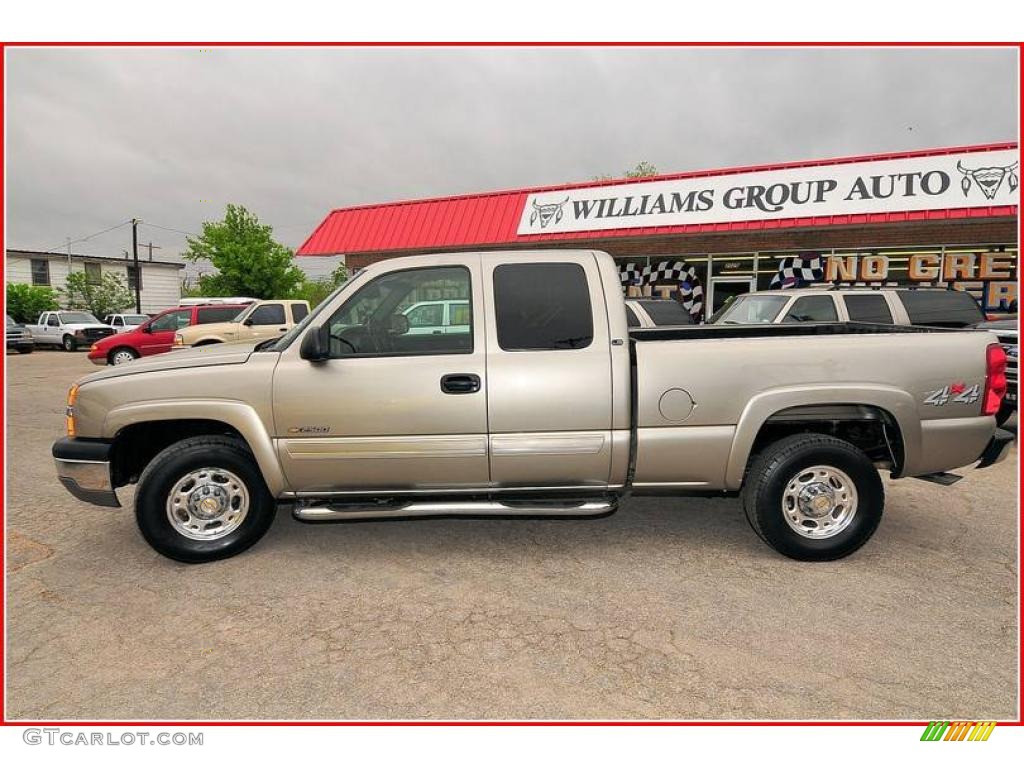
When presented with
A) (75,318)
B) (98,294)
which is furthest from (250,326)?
(98,294)

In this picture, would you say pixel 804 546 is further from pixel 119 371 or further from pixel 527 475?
pixel 119 371

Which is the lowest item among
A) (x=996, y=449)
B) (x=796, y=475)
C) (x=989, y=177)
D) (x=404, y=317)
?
(x=796, y=475)

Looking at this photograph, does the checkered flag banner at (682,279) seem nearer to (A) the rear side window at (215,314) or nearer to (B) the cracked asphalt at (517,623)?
(A) the rear side window at (215,314)

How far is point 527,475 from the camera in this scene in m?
3.74

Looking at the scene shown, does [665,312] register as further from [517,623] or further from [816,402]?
[517,623]

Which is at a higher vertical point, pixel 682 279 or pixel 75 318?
pixel 682 279

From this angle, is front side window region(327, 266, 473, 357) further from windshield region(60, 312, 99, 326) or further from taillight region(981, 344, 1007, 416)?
windshield region(60, 312, 99, 326)

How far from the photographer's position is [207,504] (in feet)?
12.5

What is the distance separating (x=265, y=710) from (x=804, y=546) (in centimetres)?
316

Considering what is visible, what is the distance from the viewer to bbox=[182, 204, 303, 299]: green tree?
39625 mm

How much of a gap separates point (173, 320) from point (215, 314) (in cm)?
147

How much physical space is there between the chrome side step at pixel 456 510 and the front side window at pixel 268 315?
12360mm

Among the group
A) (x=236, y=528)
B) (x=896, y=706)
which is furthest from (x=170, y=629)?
(x=896, y=706)

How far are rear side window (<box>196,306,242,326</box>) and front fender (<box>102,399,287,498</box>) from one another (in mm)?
12791
